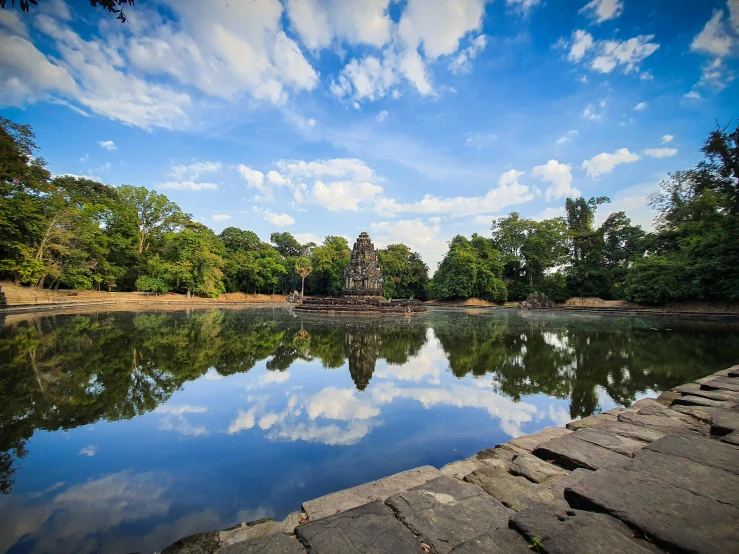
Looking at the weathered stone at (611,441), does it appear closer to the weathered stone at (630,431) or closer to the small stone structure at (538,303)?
the weathered stone at (630,431)

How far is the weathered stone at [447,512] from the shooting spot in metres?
1.54

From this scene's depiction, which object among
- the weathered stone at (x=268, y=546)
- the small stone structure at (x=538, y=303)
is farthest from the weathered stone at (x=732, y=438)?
the small stone structure at (x=538, y=303)

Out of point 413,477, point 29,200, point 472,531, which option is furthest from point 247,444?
point 29,200

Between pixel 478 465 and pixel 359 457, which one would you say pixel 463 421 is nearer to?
pixel 478 465

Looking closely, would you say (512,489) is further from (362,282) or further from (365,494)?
(362,282)

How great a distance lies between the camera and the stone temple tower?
2491 cm

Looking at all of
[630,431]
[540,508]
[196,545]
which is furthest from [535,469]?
[196,545]

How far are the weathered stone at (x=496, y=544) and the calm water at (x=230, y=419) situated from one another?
1.24 metres

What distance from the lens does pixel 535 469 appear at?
7.73 feet

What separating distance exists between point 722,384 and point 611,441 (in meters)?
3.39

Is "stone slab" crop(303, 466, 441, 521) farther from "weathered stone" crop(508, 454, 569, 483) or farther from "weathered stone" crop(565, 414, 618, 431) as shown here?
"weathered stone" crop(565, 414, 618, 431)

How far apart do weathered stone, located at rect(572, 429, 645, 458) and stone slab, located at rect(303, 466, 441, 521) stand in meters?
1.48

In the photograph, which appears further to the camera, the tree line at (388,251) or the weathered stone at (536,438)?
the tree line at (388,251)

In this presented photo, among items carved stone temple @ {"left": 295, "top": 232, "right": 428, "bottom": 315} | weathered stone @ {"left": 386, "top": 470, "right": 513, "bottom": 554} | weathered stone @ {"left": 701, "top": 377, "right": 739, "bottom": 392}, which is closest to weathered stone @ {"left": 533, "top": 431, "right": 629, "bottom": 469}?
weathered stone @ {"left": 386, "top": 470, "right": 513, "bottom": 554}
